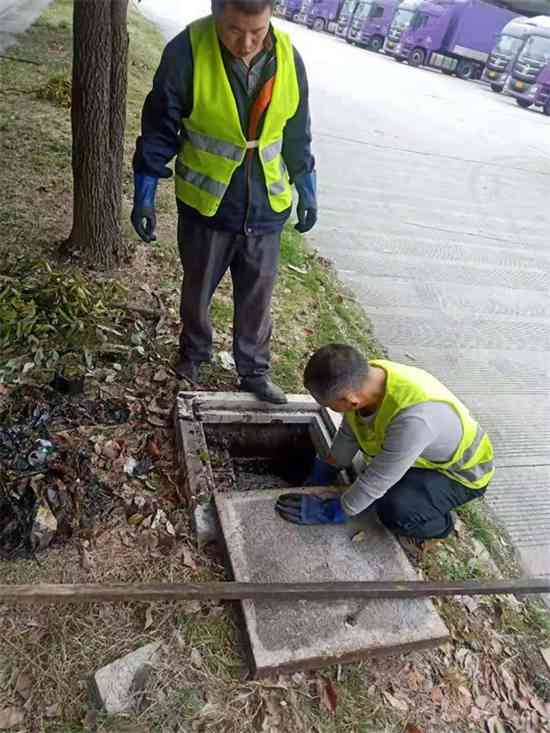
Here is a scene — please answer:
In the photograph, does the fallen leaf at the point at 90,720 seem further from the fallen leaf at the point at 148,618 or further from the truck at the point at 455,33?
the truck at the point at 455,33

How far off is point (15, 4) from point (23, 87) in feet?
29.2

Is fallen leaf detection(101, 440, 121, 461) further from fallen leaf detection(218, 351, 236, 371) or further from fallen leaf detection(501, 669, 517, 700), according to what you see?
fallen leaf detection(501, 669, 517, 700)

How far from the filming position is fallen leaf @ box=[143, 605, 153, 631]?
2230 mm

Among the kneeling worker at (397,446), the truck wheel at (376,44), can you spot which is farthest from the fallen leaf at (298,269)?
the truck wheel at (376,44)

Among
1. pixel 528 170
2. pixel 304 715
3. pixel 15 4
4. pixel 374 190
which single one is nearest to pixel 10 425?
pixel 304 715

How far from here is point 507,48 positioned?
76.0 ft

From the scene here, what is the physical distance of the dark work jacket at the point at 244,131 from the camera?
2.37 metres

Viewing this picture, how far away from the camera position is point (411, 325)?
191 inches

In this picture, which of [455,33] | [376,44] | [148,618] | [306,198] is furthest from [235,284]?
[376,44]

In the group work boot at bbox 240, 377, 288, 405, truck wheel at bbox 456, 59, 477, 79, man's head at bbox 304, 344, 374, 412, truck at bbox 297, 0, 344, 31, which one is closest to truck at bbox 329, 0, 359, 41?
truck at bbox 297, 0, 344, 31

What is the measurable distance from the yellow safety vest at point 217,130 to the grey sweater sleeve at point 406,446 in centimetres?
120

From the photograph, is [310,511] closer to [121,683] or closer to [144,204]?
[121,683]

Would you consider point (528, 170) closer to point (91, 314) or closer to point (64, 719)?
point (91, 314)

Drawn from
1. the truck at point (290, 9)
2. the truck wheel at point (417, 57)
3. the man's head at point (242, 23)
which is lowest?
the truck at point (290, 9)
